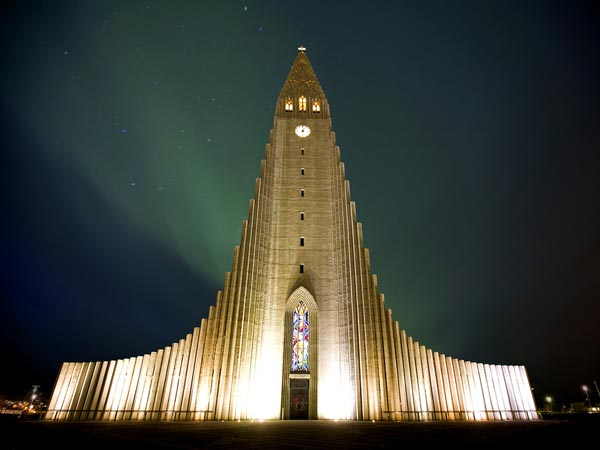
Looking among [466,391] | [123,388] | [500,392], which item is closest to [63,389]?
[123,388]

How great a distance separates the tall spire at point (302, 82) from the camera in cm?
3067

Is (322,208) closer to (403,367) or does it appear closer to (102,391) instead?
(403,367)

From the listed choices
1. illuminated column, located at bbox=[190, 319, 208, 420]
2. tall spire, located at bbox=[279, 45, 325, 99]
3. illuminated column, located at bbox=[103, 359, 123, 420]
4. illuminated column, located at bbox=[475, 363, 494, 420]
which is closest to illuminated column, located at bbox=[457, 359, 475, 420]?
illuminated column, located at bbox=[475, 363, 494, 420]

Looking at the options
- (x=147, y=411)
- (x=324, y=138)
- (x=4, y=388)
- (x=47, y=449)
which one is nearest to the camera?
(x=47, y=449)

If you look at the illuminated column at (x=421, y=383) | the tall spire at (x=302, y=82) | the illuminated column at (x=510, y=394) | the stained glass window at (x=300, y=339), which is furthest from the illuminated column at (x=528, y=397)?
the tall spire at (x=302, y=82)

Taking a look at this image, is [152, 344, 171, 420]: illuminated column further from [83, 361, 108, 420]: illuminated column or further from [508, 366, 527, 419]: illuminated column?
[508, 366, 527, 419]: illuminated column

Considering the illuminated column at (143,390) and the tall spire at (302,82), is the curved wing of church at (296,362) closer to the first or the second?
the illuminated column at (143,390)

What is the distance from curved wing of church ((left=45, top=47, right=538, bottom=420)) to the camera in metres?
18.5

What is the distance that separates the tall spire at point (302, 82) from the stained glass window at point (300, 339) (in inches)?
760

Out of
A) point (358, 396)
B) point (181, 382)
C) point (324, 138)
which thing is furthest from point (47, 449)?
point (324, 138)

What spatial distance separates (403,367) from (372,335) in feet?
7.93

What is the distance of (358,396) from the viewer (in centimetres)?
1870

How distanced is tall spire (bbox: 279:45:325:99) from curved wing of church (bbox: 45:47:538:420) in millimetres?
10664

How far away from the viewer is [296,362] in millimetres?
21719
